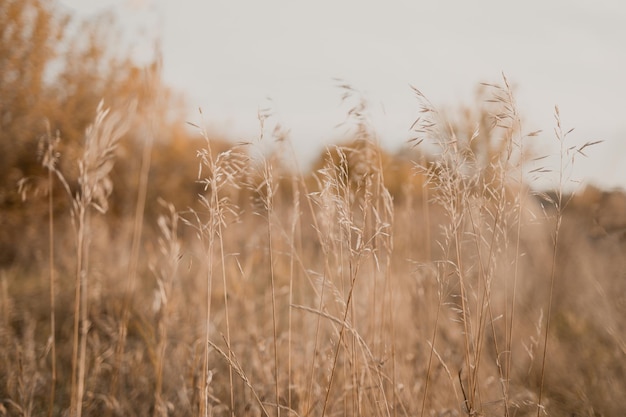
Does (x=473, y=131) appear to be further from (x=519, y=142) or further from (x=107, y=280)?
(x=107, y=280)

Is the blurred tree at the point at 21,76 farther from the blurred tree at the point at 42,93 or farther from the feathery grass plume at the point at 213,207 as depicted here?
the feathery grass plume at the point at 213,207

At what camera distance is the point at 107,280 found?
18.0 ft

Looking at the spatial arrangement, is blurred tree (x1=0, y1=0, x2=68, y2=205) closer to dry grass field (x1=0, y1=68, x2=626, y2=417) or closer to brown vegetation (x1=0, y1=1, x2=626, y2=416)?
brown vegetation (x1=0, y1=1, x2=626, y2=416)

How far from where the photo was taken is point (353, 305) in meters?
1.67

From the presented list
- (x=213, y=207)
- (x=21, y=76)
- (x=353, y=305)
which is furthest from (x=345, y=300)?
(x=21, y=76)

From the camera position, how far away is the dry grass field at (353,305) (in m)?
1.65

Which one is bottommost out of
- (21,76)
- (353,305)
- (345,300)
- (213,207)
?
(345,300)

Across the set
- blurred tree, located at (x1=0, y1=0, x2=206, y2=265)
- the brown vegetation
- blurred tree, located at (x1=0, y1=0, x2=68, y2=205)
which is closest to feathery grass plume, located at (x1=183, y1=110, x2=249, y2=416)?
the brown vegetation

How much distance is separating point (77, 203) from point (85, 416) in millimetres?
1285

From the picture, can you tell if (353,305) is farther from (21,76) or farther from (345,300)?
(21,76)

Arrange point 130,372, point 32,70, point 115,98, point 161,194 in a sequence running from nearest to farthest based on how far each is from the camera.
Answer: point 130,372 < point 32,70 < point 115,98 < point 161,194

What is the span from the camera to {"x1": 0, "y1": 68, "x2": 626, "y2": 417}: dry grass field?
1654 millimetres

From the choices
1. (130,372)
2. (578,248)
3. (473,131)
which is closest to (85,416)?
(130,372)

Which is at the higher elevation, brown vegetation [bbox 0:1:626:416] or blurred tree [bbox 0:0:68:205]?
blurred tree [bbox 0:0:68:205]
